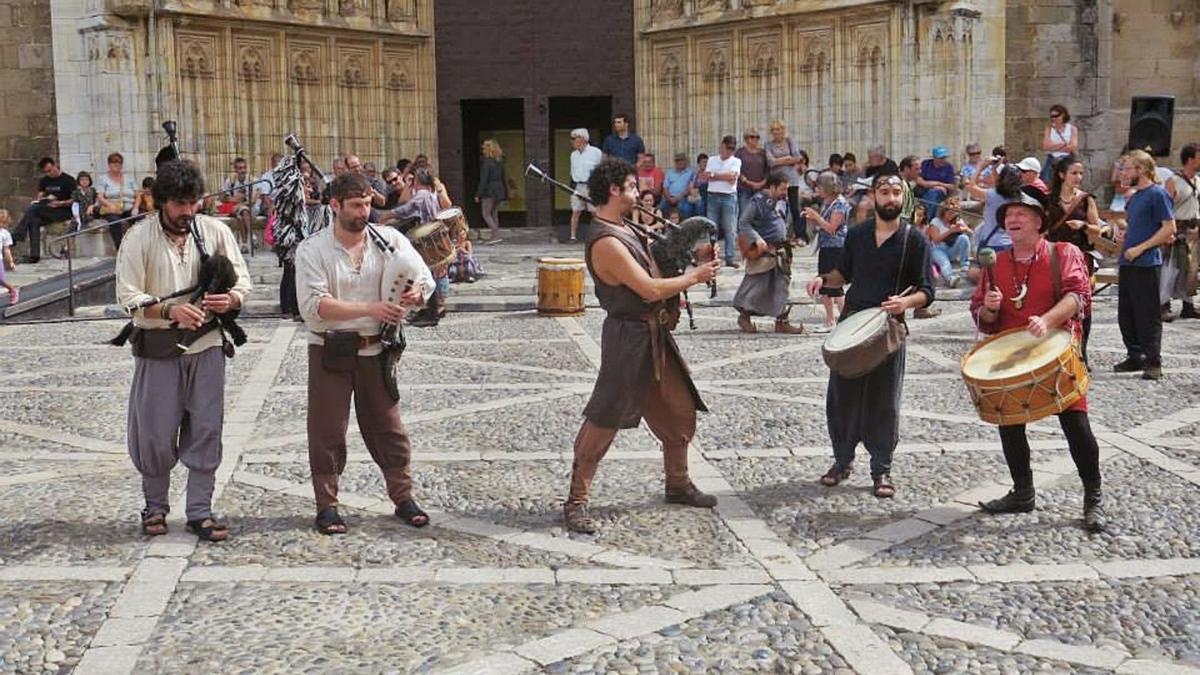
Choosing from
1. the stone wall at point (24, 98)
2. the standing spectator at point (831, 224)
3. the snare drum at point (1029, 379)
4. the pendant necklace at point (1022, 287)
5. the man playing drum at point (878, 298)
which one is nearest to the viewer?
the snare drum at point (1029, 379)

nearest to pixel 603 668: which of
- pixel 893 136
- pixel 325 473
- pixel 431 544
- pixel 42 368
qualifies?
pixel 431 544

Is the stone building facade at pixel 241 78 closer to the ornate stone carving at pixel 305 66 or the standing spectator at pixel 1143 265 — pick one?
the ornate stone carving at pixel 305 66

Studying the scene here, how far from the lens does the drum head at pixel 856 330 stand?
668 cm

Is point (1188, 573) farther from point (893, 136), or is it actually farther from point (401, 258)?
point (893, 136)

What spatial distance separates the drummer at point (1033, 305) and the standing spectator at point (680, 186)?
43.3ft

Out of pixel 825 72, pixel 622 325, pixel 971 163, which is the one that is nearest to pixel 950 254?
pixel 971 163

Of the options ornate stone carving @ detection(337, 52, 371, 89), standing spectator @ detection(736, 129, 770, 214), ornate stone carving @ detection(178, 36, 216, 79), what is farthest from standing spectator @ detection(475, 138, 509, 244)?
standing spectator @ detection(736, 129, 770, 214)

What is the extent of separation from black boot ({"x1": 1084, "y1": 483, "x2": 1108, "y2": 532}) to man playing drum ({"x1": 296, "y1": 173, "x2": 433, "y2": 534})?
292 centimetres

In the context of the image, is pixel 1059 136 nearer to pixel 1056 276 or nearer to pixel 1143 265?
pixel 1143 265

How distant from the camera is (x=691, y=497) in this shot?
672cm

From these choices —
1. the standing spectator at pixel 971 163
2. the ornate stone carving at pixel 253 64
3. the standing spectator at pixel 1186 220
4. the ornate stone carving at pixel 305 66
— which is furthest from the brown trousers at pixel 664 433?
the ornate stone carving at pixel 305 66

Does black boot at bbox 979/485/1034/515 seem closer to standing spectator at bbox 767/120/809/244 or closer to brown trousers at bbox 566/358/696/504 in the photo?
brown trousers at bbox 566/358/696/504

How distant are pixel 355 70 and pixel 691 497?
51.4ft

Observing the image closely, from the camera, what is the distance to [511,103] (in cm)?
2270
